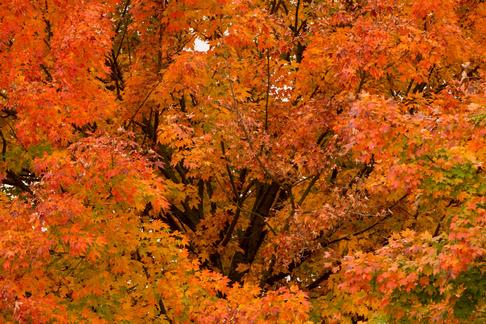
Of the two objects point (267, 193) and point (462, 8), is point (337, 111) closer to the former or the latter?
point (267, 193)

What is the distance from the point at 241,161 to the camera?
14.2m

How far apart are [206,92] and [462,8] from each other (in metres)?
6.15

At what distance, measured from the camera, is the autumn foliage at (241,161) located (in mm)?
9039

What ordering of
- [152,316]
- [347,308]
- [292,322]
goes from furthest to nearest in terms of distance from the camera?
[347,308], [152,316], [292,322]

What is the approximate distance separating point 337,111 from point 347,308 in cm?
360

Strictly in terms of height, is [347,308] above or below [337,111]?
below

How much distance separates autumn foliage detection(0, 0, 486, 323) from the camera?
356 inches

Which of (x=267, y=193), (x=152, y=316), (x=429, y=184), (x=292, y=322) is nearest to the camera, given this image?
(x=429, y=184)

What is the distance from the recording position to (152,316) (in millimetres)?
12148

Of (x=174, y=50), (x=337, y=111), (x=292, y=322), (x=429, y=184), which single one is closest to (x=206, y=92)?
(x=174, y=50)

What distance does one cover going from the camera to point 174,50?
1537 centimetres

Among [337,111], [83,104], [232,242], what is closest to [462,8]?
[337,111]

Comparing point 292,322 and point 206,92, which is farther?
point 206,92

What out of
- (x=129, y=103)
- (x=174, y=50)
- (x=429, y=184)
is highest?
(x=429, y=184)
